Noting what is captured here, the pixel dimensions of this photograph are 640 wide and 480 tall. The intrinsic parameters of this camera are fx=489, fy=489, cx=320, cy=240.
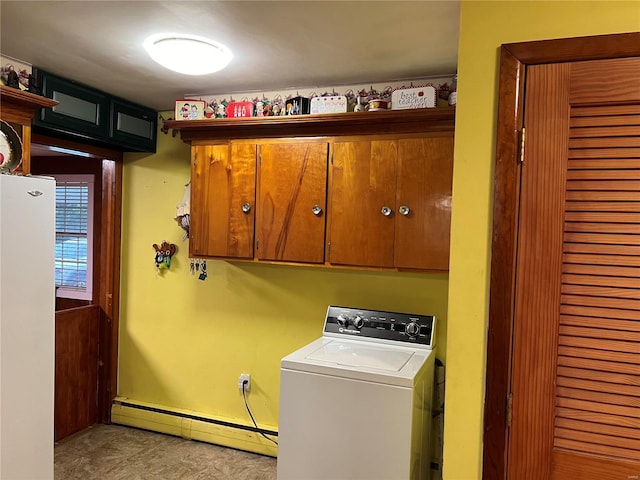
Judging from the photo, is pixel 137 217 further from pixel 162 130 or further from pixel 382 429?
pixel 382 429

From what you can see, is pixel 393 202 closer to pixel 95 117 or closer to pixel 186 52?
pixel 186 52

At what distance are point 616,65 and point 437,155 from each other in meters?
1.17

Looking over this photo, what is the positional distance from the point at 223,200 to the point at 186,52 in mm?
905

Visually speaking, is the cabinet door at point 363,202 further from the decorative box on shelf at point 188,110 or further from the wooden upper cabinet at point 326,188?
the decorative box on shelf at point 188,110

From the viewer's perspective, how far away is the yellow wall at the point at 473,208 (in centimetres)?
132

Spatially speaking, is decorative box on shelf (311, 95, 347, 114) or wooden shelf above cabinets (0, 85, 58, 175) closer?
wooden shelf above cabinets (0, 85, 58, 175)

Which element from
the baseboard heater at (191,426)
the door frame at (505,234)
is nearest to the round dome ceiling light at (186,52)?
the door frame at (505,234)

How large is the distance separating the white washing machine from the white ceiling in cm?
141

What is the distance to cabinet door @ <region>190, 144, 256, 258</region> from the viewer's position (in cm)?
276

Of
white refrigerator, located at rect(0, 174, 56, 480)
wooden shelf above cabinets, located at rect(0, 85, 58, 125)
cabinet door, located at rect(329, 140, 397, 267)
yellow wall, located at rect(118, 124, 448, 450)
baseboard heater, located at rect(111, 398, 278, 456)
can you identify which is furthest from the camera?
baseboard heater, located at rect(111, 398, 278, 456)

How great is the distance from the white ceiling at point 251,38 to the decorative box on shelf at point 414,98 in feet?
0.36

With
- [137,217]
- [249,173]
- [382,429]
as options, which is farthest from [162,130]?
[382,429]

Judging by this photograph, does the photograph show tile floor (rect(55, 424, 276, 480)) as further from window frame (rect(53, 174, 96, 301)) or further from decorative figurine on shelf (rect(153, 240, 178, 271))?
decorative figurine on shelf (rect(153, 240, 178, 271))

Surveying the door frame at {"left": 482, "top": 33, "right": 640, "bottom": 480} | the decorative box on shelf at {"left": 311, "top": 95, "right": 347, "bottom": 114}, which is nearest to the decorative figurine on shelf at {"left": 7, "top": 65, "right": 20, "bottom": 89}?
the decorative box on shelf at {"left": 311, "top": 95, "right": 347, "bottom": 114}
